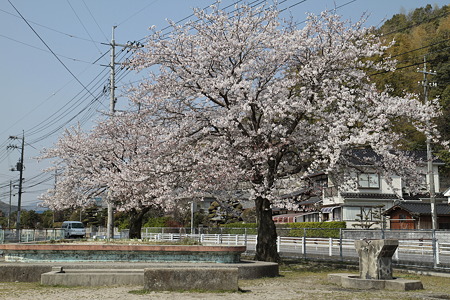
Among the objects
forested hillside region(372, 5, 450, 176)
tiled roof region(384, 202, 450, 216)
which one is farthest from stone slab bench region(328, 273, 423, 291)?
forested hillside region(372, 5, 450, 176)

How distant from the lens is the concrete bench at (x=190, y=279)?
11680 mm

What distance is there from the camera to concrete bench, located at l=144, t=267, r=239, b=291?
11.7 meters

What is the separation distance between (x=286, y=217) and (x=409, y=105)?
45.6 metres

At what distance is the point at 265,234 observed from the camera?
20.6 metres

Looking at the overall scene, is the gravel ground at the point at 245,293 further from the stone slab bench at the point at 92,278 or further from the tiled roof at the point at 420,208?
the tiled roof at the point at 420,208

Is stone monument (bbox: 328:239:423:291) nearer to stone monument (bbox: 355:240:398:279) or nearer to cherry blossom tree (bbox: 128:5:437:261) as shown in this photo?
stone monument (bbox: 355:240:398:279)

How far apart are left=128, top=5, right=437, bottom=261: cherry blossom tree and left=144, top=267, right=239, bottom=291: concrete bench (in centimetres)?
726

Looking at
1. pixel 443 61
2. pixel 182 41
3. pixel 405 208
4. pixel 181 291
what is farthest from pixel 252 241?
pixel 443 61

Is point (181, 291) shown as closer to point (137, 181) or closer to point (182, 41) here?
point (137, 181)

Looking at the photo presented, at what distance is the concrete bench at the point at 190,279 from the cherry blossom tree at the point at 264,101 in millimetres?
7257

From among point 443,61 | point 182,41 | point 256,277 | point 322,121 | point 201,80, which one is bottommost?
point 256,277

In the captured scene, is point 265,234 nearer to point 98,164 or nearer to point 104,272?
point 104,272

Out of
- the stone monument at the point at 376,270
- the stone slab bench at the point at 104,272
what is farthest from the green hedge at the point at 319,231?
the stone slab bench at the point at 104,272

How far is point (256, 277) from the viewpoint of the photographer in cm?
1555
